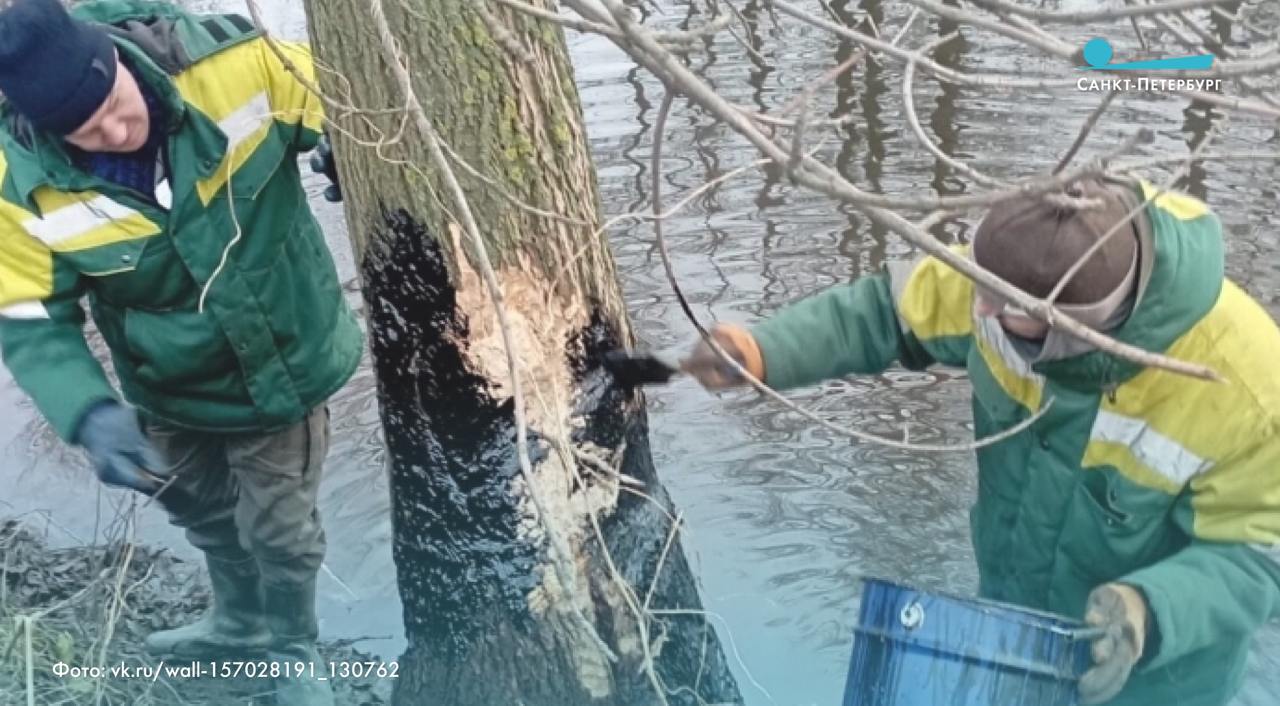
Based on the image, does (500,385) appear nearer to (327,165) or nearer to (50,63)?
(327,165)

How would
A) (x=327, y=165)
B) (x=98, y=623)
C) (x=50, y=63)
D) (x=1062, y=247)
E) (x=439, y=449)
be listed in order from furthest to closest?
(x=98, y=623)
(x=327, y=165)
(x=439, y=449)
(x=50, y=63)
(x=1062, y=247)

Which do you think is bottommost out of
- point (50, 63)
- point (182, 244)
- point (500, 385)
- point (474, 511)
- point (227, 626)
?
point (227, 626)

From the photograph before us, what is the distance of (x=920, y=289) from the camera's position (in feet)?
7.98

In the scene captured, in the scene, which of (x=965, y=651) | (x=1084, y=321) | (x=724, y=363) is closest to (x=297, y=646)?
(x=724, y=363)

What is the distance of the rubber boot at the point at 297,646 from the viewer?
3.54 m

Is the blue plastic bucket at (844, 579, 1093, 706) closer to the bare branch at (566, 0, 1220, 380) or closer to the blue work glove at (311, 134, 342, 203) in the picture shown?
the bare branch at (566, 0, 1220, 380)

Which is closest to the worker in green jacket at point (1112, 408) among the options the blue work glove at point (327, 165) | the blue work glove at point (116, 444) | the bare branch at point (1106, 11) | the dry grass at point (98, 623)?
the bare branch at point (1106, 11)

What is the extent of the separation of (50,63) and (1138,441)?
218 centimetres

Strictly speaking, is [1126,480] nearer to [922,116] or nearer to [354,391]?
[354,391]

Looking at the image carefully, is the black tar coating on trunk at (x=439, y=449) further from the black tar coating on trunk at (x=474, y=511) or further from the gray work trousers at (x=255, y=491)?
the gray work trousers at (x=255, y=491)

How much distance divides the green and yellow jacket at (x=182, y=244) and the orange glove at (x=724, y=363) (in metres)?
0.94

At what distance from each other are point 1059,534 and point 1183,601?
320 mm

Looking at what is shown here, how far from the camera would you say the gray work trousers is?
10.4ft

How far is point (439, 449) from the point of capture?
2629mm
